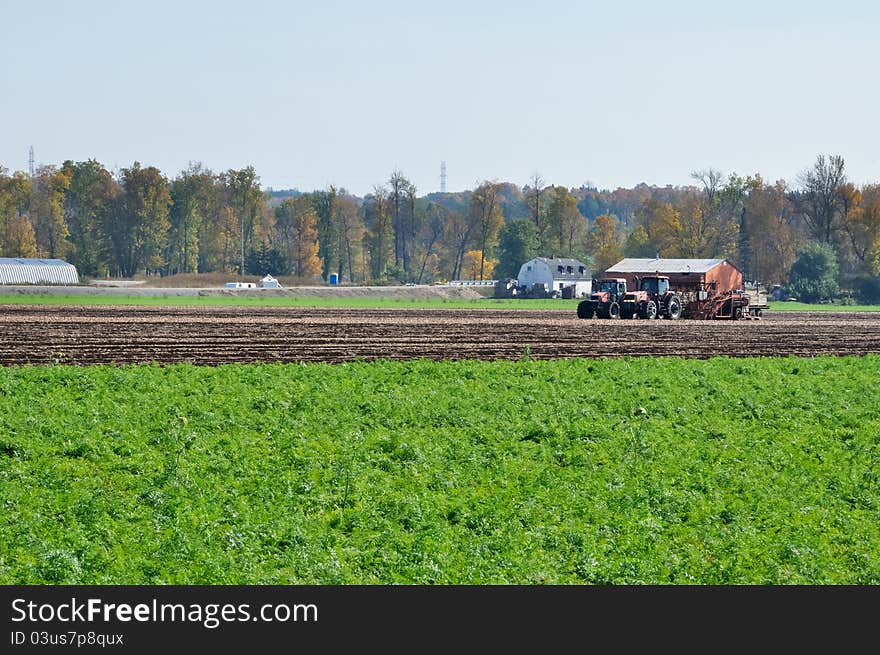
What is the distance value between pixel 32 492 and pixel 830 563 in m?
11.6

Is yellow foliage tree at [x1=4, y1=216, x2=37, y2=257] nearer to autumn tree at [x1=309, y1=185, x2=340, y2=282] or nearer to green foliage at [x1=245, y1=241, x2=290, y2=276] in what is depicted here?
green foliage at [x1=245, y1=241, x2=290, y2=276]

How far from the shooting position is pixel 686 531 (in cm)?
1744

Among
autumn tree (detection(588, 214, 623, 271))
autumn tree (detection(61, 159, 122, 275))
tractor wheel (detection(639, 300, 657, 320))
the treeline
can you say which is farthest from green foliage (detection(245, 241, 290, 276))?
tractor wheel (detection(639, 300, 657, 320))

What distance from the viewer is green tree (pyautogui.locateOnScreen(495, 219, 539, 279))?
165m

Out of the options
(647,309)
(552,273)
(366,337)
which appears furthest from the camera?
(552,273)

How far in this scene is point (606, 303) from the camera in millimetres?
74375

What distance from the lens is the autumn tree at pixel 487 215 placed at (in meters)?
178

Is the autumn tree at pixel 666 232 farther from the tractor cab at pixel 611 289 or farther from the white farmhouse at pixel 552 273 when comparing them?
the tractor cab at pixel 611 289

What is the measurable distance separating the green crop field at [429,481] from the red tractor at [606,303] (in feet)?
138

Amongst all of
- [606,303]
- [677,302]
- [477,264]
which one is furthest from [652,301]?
[477,264]

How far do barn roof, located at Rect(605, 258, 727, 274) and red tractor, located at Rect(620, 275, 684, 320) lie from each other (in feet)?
109

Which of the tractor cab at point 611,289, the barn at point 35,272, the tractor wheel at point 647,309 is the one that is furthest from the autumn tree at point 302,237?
the tractor wheel at point 647,309

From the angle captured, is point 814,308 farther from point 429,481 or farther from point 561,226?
point 429,481

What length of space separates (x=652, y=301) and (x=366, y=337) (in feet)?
94.0
